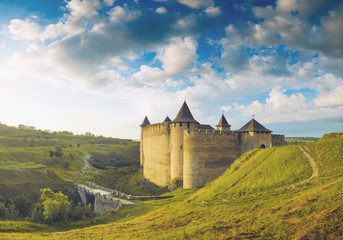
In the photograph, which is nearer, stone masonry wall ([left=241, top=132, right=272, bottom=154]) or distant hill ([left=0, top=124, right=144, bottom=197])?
stone masonry wall ([left=241, top=132, right=272, bottom=154])

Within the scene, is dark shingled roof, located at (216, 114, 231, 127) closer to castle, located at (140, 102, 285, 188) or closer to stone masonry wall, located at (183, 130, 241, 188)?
castle, located at (140, 102, 285, 188)

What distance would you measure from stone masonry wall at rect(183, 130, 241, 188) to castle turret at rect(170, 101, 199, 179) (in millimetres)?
1874

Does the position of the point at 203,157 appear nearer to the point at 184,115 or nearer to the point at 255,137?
the point at 184,115

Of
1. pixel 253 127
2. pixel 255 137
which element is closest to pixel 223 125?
pixel 253 127

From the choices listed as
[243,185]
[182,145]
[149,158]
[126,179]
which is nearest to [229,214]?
[243,185]

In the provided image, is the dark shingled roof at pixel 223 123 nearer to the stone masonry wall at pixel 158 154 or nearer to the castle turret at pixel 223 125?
the castle turret at pixel 223 125

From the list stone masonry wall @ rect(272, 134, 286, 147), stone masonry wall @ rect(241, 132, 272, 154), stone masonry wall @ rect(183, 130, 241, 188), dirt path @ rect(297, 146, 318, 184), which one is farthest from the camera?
stone masonry wall @ rect(272, 134, 286, 147)

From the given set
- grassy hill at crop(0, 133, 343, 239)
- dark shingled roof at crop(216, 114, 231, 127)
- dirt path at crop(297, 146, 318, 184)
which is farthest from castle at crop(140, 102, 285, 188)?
dark shingled roof at crop(216, 114, 231, 127)

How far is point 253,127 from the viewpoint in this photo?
2856cm

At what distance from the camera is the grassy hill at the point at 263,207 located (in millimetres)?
8898

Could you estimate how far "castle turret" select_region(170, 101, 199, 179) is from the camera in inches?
1166

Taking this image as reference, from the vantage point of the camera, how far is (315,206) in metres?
9.52

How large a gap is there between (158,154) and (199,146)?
10.2 meters

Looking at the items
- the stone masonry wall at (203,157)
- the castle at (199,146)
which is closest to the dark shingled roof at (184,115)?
the castle at (199,146)
